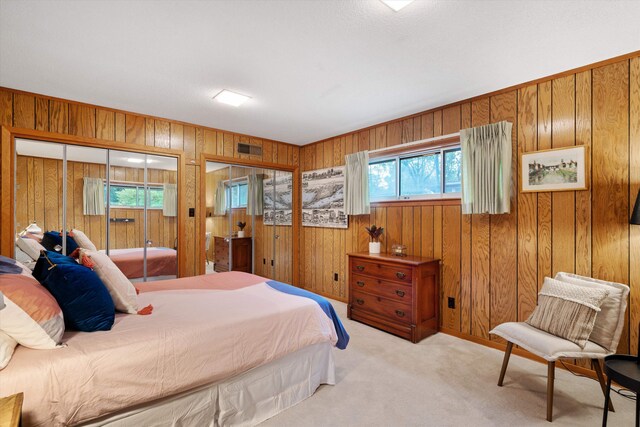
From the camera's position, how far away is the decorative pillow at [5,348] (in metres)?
1.28

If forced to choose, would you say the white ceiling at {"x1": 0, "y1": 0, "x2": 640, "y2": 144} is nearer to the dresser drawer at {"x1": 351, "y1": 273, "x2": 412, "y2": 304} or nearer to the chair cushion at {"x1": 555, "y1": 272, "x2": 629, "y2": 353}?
the chair cushion at {"x1": 555, "y1": 272, "x2": 629, "y2": 353}

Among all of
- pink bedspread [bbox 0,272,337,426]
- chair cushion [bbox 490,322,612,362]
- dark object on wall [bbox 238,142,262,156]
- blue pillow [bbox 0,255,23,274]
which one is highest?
dark object on wall [bbox 238,142,262,156]

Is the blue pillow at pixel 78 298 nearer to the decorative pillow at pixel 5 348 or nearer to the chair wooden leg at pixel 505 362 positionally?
the decorative pillow at pixel 5 348

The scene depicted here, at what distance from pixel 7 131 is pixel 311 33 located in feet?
10.3

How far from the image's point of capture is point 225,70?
8.59 feet

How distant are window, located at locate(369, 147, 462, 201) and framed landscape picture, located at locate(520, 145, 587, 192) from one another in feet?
2.13

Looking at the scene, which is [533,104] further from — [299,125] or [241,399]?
[241,399]

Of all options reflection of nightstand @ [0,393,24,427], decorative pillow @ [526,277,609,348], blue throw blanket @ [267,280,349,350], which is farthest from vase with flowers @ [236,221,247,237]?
decorative pillow @ [526,277,609,348]

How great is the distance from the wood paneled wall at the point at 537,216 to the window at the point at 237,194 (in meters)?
2.17

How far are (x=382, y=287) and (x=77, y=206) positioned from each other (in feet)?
11.5

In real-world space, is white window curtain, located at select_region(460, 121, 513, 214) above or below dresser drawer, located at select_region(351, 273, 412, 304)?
above

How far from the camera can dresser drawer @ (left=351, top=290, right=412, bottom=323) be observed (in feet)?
10.8

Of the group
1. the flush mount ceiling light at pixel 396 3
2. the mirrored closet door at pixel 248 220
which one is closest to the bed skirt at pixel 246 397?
the flush mount ceiling light at pixel 396 3

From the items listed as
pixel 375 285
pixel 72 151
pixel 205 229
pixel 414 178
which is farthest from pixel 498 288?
pixel 72 151
